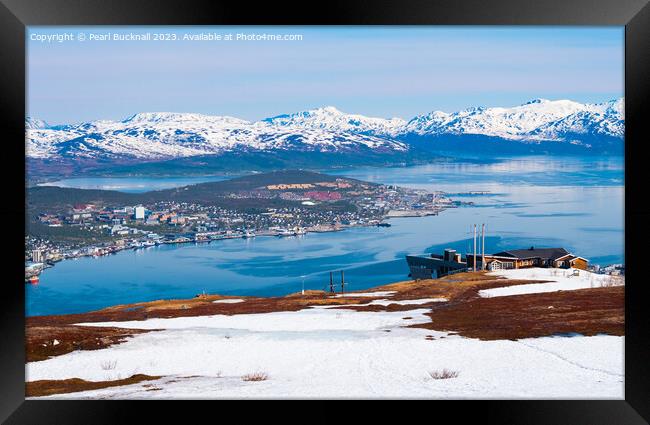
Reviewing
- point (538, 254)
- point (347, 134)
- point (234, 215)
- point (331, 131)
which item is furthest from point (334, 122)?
point (538, 254)

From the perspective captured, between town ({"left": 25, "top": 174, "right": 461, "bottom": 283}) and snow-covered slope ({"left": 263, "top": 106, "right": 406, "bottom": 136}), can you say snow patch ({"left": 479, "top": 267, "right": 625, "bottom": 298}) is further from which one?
snow-covered slope ({"left": 263, "top": 106, "right": 406, "bottom": 136})

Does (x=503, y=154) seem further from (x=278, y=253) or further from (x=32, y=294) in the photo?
(x=32, y=294)

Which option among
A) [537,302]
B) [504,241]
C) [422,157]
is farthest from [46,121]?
[537,302]

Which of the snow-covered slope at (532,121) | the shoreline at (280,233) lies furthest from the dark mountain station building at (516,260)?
the snow-covered slope at (532,121)

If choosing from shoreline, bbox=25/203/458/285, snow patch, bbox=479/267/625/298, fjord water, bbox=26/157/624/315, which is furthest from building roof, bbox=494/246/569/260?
shoreline, bbox=25/203/458/285
